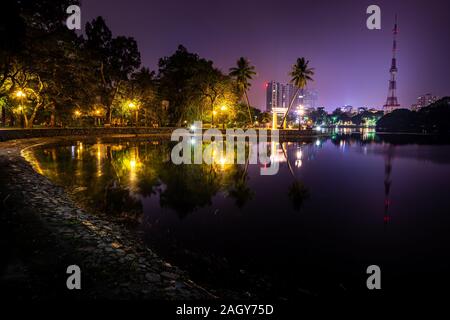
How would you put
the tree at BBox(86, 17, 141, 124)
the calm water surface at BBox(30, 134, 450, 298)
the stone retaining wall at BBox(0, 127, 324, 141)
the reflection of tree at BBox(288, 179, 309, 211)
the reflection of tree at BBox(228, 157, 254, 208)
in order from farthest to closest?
1. the tree at BBox(86, 17, 141, 124)
2. the stone retaining wall at BBox(0, 127, 324, 141)
3. the reflection of tree at BBox(228, 157, 254, 208)
4. the reflection of tree at BBox(288, 179, 309, 211)
5. the calm water surface at BBox(30, 134, 450, 298)

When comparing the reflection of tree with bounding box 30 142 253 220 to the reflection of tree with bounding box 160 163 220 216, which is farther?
the reflection of tree with bounding box 160 163 220 216

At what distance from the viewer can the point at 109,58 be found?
4781 cm

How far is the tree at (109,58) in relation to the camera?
46.0m

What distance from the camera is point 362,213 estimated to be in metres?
11.3

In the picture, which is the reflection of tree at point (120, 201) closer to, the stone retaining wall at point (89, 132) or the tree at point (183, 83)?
the stone retaining wall at point (89, 132)

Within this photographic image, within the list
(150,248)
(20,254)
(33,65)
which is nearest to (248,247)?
(150,248)

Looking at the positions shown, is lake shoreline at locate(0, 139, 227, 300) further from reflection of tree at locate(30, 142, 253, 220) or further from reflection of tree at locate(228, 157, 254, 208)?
reflection of tree at locate(228, 157, 254, 208)

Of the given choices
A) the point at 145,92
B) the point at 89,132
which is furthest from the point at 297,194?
the point at 145,92

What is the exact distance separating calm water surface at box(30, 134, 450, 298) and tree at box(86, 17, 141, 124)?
105ft

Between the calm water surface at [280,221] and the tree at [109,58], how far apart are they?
1265 inches

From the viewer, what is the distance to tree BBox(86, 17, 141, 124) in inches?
1810

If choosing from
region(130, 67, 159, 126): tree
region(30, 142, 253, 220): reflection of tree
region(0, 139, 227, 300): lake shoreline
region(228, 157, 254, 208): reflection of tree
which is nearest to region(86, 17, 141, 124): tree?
region(130, 67, 159, 126): tree

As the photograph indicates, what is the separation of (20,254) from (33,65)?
3018cm
